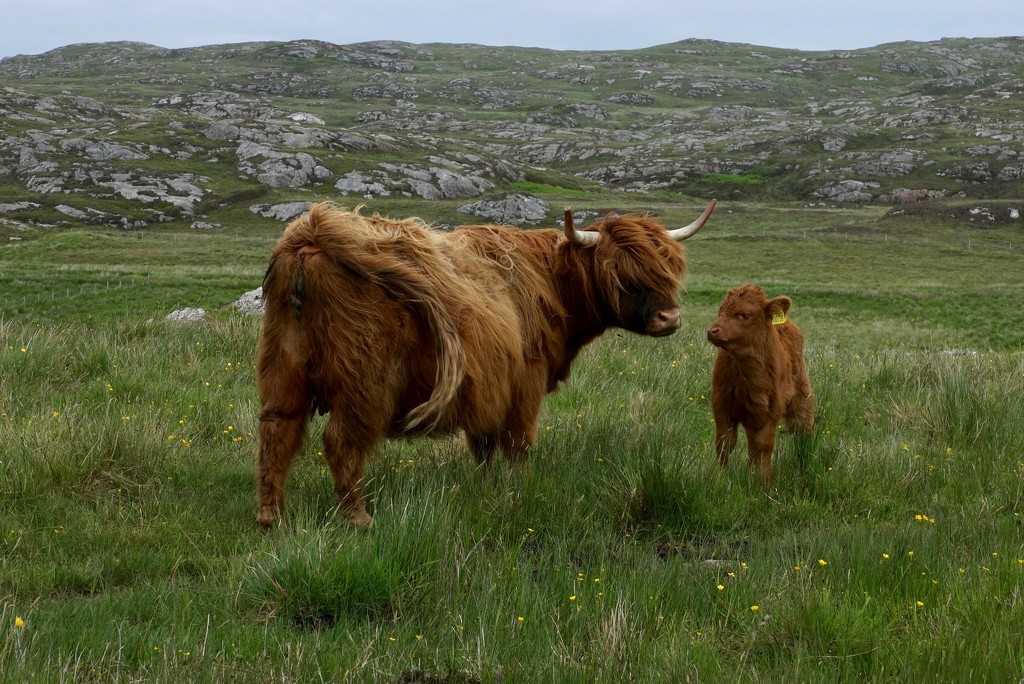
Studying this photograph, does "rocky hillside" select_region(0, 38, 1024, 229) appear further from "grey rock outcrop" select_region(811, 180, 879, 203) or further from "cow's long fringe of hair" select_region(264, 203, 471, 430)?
"cow's long fringe of hair" select_region(264, 203, 471, 430)

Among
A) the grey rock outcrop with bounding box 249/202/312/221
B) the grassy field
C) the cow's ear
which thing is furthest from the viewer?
the grey rock outcrop with bounding box 249/202/312/221

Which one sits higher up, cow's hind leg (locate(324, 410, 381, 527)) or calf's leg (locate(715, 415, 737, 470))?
cow's hind leg (locate(324, 410, 381, 527))

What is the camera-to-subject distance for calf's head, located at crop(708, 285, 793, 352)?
6.29 metres

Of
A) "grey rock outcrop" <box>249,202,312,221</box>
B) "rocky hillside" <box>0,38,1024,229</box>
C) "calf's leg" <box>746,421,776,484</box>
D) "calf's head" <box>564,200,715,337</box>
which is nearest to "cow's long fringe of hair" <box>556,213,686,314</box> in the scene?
"calf's head" <box>564,200,715,337</box>

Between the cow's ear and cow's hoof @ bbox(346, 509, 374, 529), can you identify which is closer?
cow's hoof @ bbox(346, 509, 374, 529)

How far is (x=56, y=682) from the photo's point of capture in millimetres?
2572

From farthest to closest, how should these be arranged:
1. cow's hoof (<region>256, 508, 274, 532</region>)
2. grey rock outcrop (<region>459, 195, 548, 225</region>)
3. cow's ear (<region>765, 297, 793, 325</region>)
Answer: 1. grey rock outcrop (<region>459, 195, 548, 225</region>)
2. cow's ear (<region>765, 297, 793, 325</region>)
3. cow's hoof (<region>256, 508, 274, 532</region>)

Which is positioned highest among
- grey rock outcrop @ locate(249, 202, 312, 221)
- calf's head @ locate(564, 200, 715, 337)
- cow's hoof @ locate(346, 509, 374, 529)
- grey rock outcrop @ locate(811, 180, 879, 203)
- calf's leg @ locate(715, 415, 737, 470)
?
calf's head @ locate(564, 200, 715, 337)

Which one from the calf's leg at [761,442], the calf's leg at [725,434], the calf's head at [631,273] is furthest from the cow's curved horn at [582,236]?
the calf's leg at [761,442]

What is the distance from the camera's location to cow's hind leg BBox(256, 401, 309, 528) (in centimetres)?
443

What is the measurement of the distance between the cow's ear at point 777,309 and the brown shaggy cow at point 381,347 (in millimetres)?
1904

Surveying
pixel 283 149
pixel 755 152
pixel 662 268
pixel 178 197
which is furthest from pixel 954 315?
pixel 755 152

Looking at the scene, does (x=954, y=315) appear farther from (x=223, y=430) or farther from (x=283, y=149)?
(x=283, y=149)

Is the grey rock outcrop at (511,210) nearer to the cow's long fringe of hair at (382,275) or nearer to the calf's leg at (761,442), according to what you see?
the calf's leg at (761,442)
